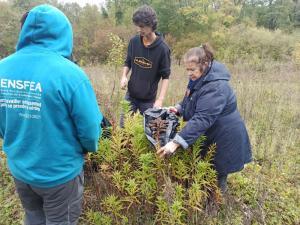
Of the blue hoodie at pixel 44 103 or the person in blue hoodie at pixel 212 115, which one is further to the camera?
the person in blue hoodie at pixel 212 115

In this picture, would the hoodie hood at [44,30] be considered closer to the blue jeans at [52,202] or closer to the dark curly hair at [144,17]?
the blue jeans at [52,202]

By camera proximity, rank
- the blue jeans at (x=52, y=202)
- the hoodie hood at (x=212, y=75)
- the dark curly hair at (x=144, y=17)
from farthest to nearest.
A: the dark curly hair at (x=144, y=17)
the hoodie hood at (x=212, y=75)
the blue jeans at (x=52, y=202)

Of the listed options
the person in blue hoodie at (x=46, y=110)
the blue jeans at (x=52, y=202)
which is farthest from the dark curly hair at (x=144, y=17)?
the blue jeans at (x=52, y=202)

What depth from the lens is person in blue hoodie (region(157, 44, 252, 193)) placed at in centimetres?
268

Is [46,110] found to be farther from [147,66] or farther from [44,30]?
[147,66]

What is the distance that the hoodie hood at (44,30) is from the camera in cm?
198

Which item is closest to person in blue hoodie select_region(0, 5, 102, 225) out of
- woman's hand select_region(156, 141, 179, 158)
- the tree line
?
woman's hand select_region(156, 141, 179, 158)

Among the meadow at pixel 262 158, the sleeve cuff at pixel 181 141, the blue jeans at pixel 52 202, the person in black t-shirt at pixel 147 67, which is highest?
the person in black t-shirt at pixel 147 67

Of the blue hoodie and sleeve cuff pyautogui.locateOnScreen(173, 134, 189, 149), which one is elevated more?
the blue hoodie

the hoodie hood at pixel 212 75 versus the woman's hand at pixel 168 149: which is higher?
the hoodie hood at pixel 212 75

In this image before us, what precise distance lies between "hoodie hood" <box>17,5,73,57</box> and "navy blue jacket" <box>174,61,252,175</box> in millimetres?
1252

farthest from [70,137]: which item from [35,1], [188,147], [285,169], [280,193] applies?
[35,1]

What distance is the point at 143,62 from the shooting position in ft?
13.0

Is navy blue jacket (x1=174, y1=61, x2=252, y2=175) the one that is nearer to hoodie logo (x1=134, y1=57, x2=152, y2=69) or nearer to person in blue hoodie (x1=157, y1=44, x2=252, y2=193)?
person in blue hoodie (x1=157, y1=44, x2=252, y2=193)
